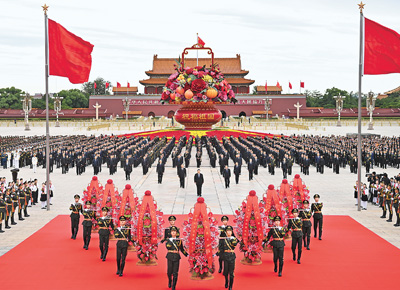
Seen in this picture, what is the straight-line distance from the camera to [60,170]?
26.4m

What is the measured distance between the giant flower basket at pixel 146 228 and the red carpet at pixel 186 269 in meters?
0.37

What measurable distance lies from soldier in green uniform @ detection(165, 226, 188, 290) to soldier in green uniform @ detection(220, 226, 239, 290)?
793mm

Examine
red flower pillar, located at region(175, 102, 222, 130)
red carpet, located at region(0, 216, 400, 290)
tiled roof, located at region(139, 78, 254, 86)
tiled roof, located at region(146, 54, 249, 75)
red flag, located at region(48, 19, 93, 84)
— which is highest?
tiled roof, located at region(146, 54, 249, 75)

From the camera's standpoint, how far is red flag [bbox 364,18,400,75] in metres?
14.1

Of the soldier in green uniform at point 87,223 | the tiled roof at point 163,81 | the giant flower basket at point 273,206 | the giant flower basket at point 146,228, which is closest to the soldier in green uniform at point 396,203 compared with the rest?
the giant flower basket at point 273,206

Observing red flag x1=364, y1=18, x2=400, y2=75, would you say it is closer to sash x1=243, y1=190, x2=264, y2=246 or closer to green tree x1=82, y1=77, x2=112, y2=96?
sash x1=243, y1=190, x2=264, y2=246

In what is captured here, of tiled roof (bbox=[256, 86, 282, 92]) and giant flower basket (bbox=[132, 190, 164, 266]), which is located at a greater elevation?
tiled roof (bbox=[256, 86, 282, 92])

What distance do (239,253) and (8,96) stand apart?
91.4 m

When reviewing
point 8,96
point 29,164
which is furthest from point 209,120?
point 8,96

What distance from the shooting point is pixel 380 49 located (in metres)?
14.5

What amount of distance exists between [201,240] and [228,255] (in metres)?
0.62

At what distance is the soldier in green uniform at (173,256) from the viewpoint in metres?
8.59

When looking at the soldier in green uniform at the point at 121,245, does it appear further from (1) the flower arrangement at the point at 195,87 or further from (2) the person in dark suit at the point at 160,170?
(1) the flower arrangement at the point at 195,87

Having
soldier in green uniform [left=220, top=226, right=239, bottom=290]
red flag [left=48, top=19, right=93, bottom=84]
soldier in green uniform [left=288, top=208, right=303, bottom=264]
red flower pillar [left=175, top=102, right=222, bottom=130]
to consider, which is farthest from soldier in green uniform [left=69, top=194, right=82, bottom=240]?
red flower pillar [left=175, top=102, right=222, bottom=130]
